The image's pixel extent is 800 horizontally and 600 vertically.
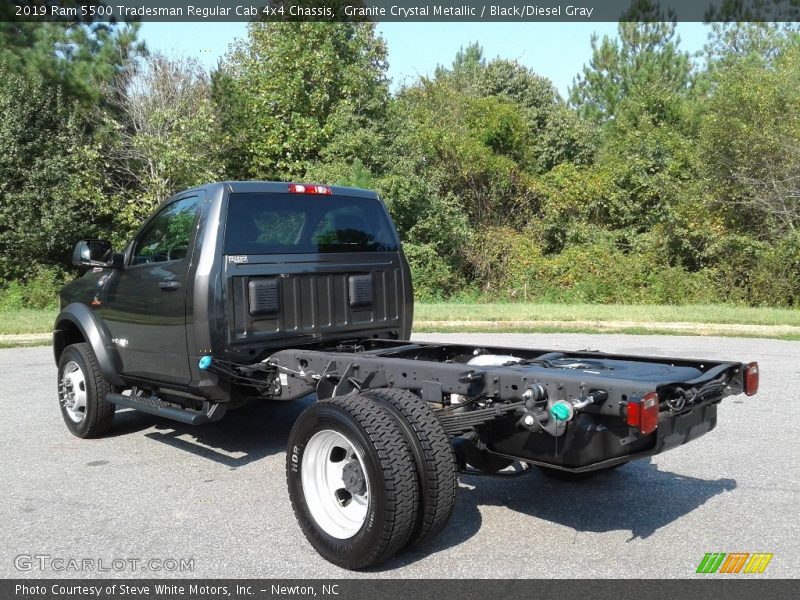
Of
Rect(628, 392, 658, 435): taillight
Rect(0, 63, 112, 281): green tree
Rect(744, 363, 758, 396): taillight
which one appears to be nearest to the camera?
Rect(628, 392, 658, 435): taillight

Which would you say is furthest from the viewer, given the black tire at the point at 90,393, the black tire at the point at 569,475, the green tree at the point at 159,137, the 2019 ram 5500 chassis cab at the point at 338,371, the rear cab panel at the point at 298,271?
the green tree at the point at 159,137

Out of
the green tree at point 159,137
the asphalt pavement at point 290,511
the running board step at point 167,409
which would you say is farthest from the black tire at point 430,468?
the green tree at point 159,137

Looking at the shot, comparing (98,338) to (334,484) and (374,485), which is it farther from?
(374,485)

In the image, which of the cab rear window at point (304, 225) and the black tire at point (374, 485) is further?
the cab rear window at point (304, 225)

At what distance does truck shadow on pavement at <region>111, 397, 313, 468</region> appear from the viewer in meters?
6.41

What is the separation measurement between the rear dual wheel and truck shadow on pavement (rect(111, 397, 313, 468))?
1.91 metres

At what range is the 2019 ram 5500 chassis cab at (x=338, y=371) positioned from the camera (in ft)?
12.9

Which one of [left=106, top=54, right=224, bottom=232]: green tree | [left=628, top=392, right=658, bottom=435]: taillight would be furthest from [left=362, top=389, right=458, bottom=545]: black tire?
[left=106, top=54, right=224, bottom=232]: green tree

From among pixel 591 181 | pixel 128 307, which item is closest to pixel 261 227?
pixel 128 307

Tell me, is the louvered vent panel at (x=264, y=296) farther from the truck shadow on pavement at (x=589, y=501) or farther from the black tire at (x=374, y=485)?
the truck shadow on pavement at (x=589, y=501)

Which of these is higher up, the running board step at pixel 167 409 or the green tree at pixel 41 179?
the green tree at pixel 41 179

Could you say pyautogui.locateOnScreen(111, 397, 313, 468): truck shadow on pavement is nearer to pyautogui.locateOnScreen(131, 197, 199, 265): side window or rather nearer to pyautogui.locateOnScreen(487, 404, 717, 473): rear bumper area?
pyautogui.locateOnScreen(131, 197, 199, 265): side window

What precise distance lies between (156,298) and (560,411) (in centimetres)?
351

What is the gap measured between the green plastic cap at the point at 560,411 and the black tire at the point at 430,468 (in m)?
0.56
